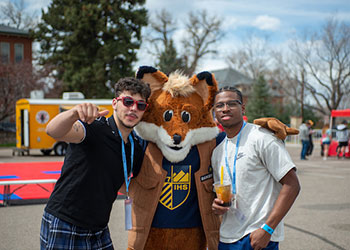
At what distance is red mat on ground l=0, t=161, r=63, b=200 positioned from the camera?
27.3 feet

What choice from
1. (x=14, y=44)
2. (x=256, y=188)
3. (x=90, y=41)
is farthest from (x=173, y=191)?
(x=14, y=44)

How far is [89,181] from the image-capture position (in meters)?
2.44

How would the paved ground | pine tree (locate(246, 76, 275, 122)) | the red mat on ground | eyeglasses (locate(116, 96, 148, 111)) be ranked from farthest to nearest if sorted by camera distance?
pine tree (locate(246, 76, 275, 122)) < the red mat on ground < the paved ground < eyeglasses (locate(116, 96, 148, 111))

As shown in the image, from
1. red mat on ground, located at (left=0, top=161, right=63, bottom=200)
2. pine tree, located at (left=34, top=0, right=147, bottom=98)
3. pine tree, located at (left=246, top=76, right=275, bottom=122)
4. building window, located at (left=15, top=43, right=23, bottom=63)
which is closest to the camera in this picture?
red mat on ground, located at (left=0, top=161, right=63, bottom=200)

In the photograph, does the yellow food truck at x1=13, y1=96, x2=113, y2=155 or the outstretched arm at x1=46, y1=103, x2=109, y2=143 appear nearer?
the outstretched arm at x1=46, y1=103, x2=109, y2=143

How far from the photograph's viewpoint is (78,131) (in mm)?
2340

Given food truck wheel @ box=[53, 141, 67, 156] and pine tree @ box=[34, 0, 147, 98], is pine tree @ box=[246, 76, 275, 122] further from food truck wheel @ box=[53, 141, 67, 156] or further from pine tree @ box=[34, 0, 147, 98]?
food truck wheel @ box=[53, 141, 67, 156]

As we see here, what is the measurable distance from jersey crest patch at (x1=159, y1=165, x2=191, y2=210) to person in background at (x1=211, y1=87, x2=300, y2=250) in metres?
0.55

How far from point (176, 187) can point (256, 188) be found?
839mm

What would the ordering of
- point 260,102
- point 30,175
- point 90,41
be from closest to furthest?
point 30,175, point 90,41, point 260,102

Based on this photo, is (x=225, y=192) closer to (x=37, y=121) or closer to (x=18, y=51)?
(x=37, y=121)

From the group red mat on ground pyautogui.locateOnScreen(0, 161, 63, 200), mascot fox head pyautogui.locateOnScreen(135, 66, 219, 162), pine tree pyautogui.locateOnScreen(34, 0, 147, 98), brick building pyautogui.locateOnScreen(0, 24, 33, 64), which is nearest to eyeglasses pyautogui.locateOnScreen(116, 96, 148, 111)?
mascot fox head pyautogui.locateOnScreen(135, 66, 219, 162)

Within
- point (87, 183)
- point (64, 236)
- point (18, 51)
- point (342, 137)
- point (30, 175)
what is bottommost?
point (30, 175)

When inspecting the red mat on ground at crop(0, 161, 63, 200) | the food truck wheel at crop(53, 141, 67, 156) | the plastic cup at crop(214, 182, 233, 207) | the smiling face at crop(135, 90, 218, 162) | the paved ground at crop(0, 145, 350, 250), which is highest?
the smiling face at crop(135, 90, 218, 162)
